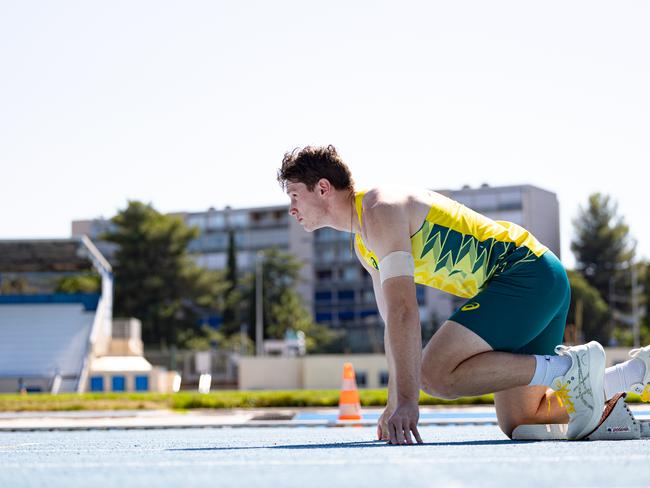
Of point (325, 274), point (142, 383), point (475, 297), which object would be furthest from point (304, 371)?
point (325, 274)

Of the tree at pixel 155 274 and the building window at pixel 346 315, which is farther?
the building window at pixel 346 315

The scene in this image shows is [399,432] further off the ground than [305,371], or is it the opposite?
[305,371]

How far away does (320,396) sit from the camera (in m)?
19.0

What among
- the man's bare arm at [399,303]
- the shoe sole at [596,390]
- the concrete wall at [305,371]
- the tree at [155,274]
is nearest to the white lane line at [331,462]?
the man's bare arm at [399,303]

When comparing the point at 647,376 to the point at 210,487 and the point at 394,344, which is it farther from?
the point at 210,487

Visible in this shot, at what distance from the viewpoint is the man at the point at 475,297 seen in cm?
404

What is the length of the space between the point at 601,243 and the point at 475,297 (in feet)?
244

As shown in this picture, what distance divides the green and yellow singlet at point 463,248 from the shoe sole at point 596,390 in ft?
1.79

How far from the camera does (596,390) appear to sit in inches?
158

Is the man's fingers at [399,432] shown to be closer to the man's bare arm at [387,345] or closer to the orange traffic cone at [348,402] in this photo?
the man's bare arm at [387,345]

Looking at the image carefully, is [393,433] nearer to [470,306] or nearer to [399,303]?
[399,303]

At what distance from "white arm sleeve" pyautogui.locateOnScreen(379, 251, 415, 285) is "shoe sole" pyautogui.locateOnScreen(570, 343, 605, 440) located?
0.82m

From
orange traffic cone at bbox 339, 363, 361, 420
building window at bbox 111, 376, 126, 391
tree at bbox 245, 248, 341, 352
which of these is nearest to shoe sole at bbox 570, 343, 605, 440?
orange traffic cone at bbox 339, 363, 361, 420

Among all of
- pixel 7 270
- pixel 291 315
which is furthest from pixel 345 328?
pixel 7 270
